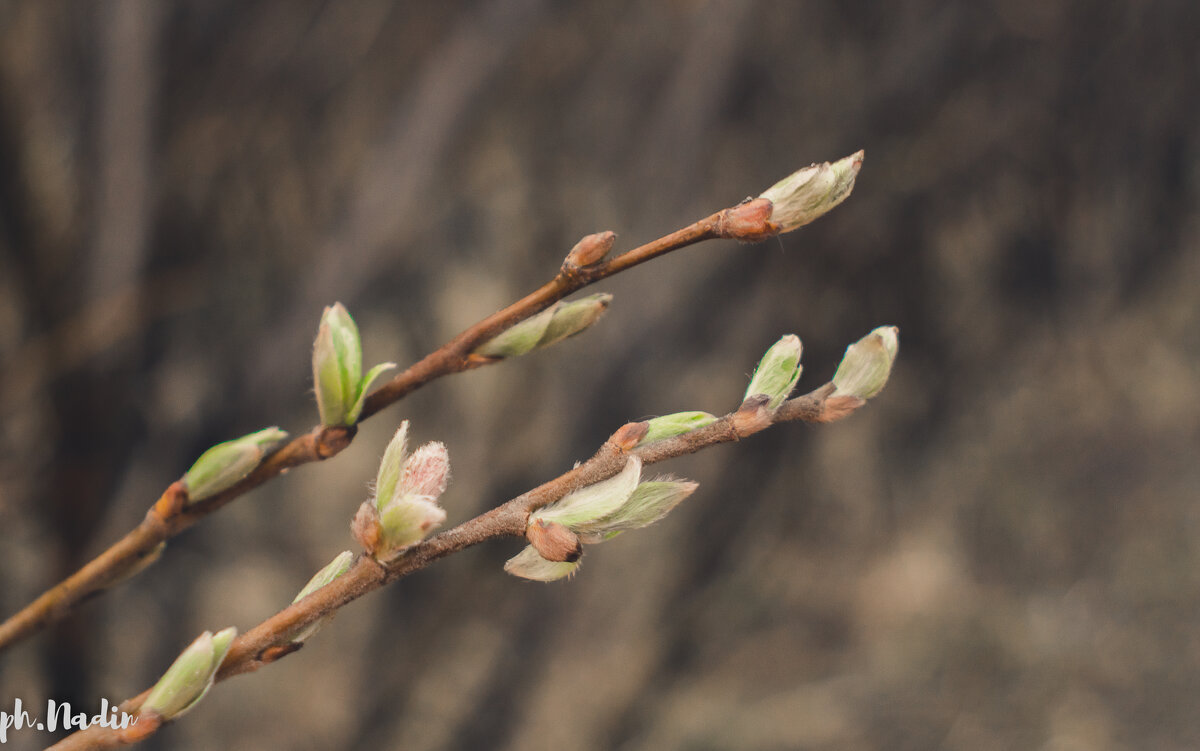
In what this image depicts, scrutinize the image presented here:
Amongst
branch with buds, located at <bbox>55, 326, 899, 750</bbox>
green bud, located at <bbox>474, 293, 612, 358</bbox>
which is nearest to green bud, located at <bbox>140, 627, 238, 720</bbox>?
branch with buds, located at <bbox>55, 326, 899, 750</bbox>

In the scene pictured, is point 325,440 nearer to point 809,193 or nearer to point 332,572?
point 332,572

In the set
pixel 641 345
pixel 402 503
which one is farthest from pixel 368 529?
pixel 641 345

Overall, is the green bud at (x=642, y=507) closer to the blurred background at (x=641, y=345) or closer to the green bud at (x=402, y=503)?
the green bud at (x=402, y=503)

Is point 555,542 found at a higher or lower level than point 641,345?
lower

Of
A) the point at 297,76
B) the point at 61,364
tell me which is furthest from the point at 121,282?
the point at 297,76

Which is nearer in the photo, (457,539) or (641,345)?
(457,539)

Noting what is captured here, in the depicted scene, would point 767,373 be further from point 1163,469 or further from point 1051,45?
point 1163,469

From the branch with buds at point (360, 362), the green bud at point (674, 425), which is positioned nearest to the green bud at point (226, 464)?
the branch with buds at point (360, 362)
